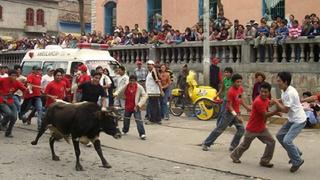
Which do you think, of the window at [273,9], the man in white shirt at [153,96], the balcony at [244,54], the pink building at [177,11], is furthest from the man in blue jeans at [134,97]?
the window at [273,9]

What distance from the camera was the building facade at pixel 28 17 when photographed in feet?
163

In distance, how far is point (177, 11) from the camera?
2616cm

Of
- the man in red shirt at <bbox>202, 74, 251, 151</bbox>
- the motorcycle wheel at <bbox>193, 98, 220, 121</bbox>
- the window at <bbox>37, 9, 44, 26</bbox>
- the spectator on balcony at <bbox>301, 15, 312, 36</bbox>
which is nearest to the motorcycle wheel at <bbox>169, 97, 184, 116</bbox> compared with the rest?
the motorcycle wheel at <bbox>193, 98, 220, 121</bbox>

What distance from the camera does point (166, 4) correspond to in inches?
1052

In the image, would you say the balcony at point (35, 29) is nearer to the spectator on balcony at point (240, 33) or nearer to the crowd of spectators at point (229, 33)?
the crowd of spectators at point (229, 33)

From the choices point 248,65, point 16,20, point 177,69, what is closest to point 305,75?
point 248,65

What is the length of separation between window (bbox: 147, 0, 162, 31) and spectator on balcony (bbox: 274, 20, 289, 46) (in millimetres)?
11738

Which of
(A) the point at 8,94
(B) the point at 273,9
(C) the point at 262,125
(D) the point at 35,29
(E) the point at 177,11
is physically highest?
(D) the point at 35,29

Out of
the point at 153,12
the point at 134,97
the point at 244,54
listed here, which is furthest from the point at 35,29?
the point at 134,97

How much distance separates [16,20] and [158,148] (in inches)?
1656

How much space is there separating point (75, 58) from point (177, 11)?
400 inches

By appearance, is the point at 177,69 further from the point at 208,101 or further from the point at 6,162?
the point at 6,162

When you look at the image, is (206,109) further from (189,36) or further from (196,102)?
(189,36)

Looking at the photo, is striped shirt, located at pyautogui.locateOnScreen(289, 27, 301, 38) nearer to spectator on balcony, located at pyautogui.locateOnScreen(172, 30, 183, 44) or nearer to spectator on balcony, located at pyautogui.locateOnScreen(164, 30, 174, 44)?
spectator on balcony, located at pyautogui.locateOnScreen(172, 30, 183, 44)
